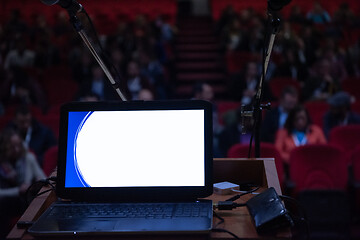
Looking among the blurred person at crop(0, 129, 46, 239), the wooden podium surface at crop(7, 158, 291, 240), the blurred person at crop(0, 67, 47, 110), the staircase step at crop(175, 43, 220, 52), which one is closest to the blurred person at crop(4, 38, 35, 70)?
the blurred person at crop(0, 67, 47, 110)

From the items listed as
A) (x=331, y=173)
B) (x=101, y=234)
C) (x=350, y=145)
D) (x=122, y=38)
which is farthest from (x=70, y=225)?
(x=122, y=38)

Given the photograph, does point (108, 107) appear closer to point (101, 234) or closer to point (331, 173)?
point (101, 234)

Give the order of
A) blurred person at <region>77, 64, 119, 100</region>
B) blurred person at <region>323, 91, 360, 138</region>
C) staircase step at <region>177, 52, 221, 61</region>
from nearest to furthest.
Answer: blurred person at <region>323, 91, 360, 138</region>, blurred person at <region>77, 64, 119, 100</region>, staircase step at <region>177, 52, 221, 61</region>

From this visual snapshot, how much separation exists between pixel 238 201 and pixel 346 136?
247 centimetres

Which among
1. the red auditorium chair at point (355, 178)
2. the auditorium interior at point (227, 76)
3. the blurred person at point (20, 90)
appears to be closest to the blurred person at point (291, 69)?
the auditorium interior at point (227, 76)

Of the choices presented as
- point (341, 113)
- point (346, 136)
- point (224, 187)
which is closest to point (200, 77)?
point (341, 113)

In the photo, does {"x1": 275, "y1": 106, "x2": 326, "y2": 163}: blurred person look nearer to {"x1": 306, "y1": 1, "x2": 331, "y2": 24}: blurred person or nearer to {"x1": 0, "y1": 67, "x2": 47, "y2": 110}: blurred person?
{"x1": 0, "y1": 67, "x2": 47, "y2": 110}: blurred person

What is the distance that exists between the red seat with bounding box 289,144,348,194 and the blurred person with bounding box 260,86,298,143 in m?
0.96

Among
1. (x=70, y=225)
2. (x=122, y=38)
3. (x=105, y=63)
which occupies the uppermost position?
(x=122, y=38)

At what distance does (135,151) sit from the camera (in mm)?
1243

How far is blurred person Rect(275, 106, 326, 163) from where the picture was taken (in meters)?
3.47

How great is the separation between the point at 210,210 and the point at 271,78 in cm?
482

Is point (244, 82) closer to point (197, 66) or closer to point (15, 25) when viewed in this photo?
point (197, 66)

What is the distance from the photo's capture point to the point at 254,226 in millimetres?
1078
